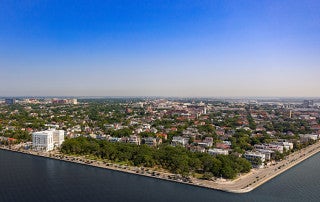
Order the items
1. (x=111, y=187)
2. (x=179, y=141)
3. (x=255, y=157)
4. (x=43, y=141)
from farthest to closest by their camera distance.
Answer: (x=179, y=141) < (x=43, y=141) < (x=255, y=157) < (x=111, y=187)

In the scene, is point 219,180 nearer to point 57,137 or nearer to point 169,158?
point 169,158

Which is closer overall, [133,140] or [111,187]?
[111,187]

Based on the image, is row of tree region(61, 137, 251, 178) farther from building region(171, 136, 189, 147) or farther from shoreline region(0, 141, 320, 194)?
building region(171, 136, 189, 147)

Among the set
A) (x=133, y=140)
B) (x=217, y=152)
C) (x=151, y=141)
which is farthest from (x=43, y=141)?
(x=217, y=152)

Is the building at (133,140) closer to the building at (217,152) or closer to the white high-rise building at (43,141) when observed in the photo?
the white high-rise building at (43,141)

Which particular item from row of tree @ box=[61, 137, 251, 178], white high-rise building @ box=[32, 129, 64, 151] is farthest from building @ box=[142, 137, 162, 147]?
white high-rise building @ box=[32, 129, 64, 151]

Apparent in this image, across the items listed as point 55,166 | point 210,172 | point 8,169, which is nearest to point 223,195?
point 210,172
